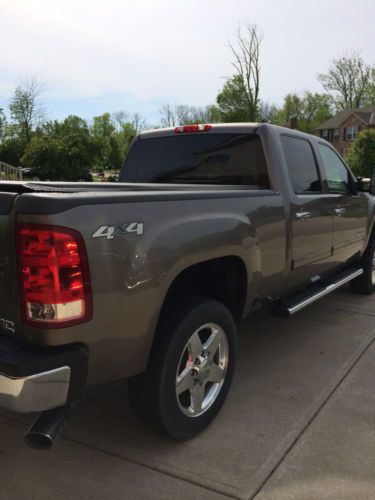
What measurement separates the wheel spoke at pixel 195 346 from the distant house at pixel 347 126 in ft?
176

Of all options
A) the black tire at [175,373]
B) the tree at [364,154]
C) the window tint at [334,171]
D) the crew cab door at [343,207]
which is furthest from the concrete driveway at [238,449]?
the tree at [364,154]

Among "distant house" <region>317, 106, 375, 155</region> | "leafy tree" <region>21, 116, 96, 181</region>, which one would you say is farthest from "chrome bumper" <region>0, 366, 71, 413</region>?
"distant house" <region>317, 106, 375, 155</region>

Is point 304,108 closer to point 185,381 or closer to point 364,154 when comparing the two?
point 364,154

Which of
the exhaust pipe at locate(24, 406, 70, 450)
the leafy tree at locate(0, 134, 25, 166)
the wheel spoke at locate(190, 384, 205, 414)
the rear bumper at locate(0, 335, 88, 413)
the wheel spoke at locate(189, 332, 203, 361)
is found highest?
the leafy tree at locate(0, 134, 25, 166)

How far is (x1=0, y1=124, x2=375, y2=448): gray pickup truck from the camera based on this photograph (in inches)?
76.8

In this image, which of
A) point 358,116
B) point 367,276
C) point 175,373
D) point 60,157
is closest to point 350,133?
point 358,116

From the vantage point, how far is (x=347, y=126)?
55.4 m

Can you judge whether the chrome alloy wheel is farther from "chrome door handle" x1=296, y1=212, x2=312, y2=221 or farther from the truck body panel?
"chrome door handle" x1=296, y1=212, x2=312, y2=221

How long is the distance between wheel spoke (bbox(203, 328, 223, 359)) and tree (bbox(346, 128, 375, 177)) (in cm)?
2754

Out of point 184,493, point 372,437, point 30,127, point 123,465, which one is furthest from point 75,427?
point 30,127

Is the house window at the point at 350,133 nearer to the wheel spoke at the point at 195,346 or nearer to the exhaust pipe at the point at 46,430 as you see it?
the wheel spoke at the point at 195,346

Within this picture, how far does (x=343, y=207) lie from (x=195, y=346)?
9.02 feet

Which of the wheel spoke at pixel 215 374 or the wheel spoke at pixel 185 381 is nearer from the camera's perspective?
the wheel spoke at pixel 185 381

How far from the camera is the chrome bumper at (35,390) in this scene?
1900 mm
